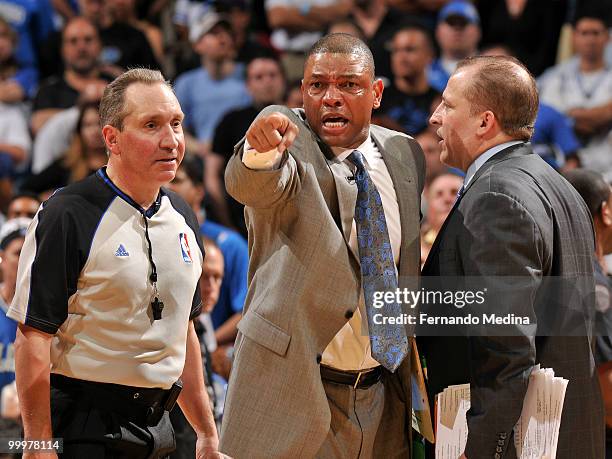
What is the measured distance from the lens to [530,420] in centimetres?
277

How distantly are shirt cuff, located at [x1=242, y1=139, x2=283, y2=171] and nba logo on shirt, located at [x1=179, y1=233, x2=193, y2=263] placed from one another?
1.67 ft

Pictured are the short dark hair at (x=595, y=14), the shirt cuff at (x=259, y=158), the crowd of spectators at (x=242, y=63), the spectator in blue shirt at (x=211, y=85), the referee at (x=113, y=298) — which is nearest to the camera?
the shirt cuff at (x=259, y=158)

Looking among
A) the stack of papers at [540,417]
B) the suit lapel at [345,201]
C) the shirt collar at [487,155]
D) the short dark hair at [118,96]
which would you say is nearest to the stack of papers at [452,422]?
the stack of papers at [540,417]

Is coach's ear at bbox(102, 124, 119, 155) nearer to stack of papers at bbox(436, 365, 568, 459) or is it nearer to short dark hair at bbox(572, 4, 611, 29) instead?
stack of papers at bbox(436, 365, 568, 459)

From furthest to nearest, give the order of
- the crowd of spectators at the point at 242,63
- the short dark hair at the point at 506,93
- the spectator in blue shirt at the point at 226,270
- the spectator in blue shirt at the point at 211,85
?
the spectator in blue shirt at the point at 211,85 → the crowd of spectators at the point at 242,63 → the spectator in blue shirt at the point at 226,270 → the short dark hair at the point at 506,93

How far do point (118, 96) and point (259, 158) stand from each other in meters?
0.58

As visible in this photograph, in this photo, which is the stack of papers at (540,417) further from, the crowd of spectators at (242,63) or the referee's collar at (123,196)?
the crowd of spectators at (242,63)

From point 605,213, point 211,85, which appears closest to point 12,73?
point 211,85

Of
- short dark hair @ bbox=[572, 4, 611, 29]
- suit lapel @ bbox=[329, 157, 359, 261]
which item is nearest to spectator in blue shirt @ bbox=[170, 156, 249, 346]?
suit lapel @ bbox=[329, 157, 359, 261]

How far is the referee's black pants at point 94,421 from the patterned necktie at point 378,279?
738 millimetres

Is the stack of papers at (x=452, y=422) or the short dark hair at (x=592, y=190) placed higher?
the short dark hair at (x=592, y=190)

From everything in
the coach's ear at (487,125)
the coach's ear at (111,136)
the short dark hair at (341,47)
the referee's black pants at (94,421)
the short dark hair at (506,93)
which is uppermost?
the short dark hair at (341,47)

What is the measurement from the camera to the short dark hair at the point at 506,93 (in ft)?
9.71

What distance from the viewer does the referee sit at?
273 centimetres
